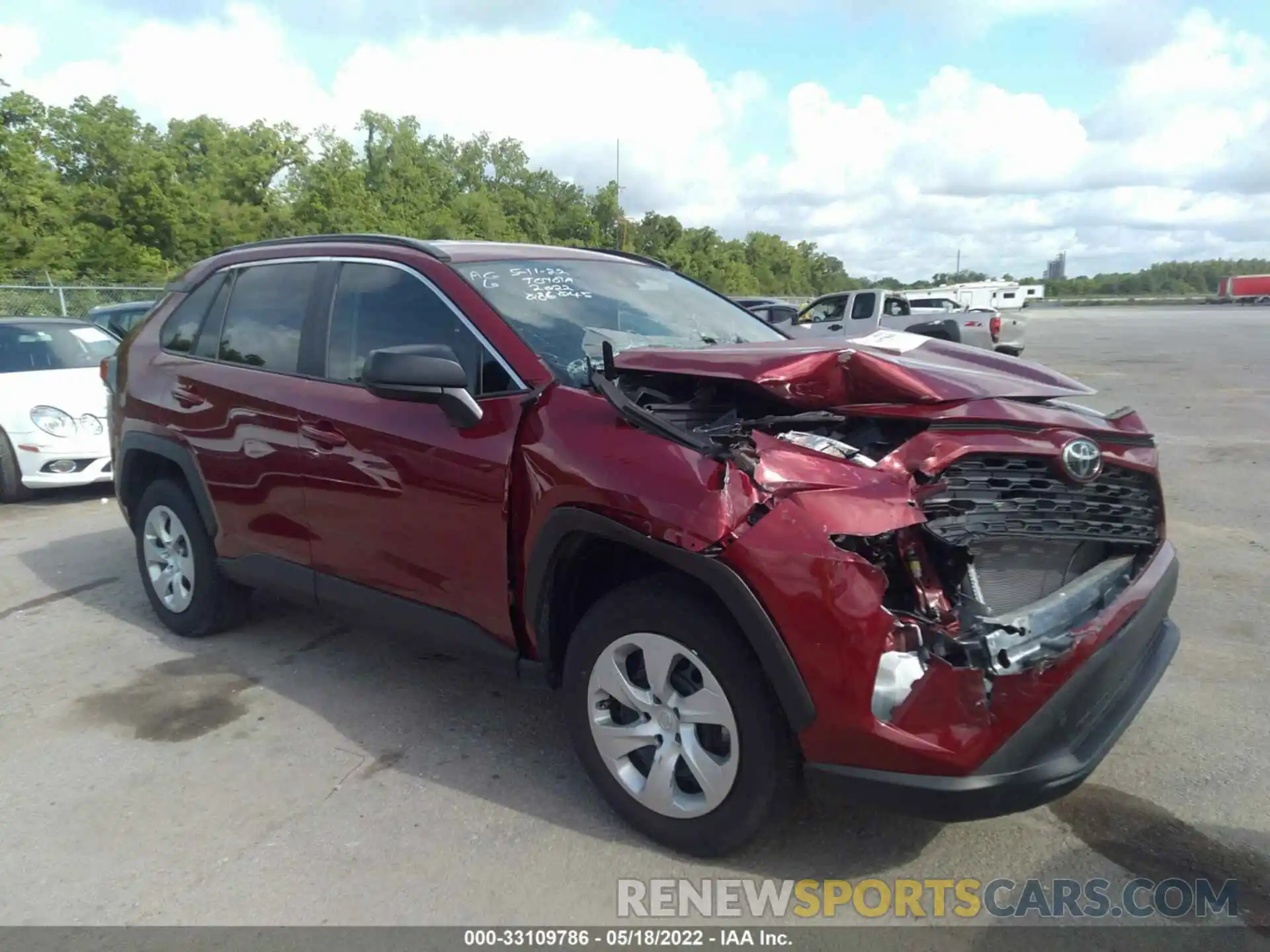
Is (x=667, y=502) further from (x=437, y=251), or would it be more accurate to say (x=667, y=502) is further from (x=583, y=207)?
(x=583, y=207)

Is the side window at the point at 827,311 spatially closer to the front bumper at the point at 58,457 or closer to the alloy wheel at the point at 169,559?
the front bumper at the point at 58,457

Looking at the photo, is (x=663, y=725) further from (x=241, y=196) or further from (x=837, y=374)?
(x=241, y=196)

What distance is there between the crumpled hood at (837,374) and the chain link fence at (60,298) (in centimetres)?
1864

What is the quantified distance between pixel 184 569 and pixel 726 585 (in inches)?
134

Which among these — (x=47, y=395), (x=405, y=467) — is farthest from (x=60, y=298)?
(x=405, y=467)

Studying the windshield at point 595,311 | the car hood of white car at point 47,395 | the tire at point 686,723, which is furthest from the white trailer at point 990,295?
the tire at point 686,723

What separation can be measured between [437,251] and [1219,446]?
342 inches

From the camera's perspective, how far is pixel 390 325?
3764 mm

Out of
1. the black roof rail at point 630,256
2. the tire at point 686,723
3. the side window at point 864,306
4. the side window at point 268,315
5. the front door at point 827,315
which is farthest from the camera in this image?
A: the side window at point 864,306

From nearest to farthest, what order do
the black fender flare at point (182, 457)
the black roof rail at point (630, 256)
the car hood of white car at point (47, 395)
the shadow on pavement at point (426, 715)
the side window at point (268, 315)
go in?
the shadow on pavement at point (426, 715) < the side window at point (268, 315) < the black fender flare at point (182, 457) < the black roof rail at point (630, 256) < the car hood of white car at point (47, 395)

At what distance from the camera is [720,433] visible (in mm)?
2793

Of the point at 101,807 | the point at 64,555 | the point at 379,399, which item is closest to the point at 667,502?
the point at 379,399

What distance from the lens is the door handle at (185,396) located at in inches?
178

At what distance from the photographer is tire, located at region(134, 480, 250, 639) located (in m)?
4.68
